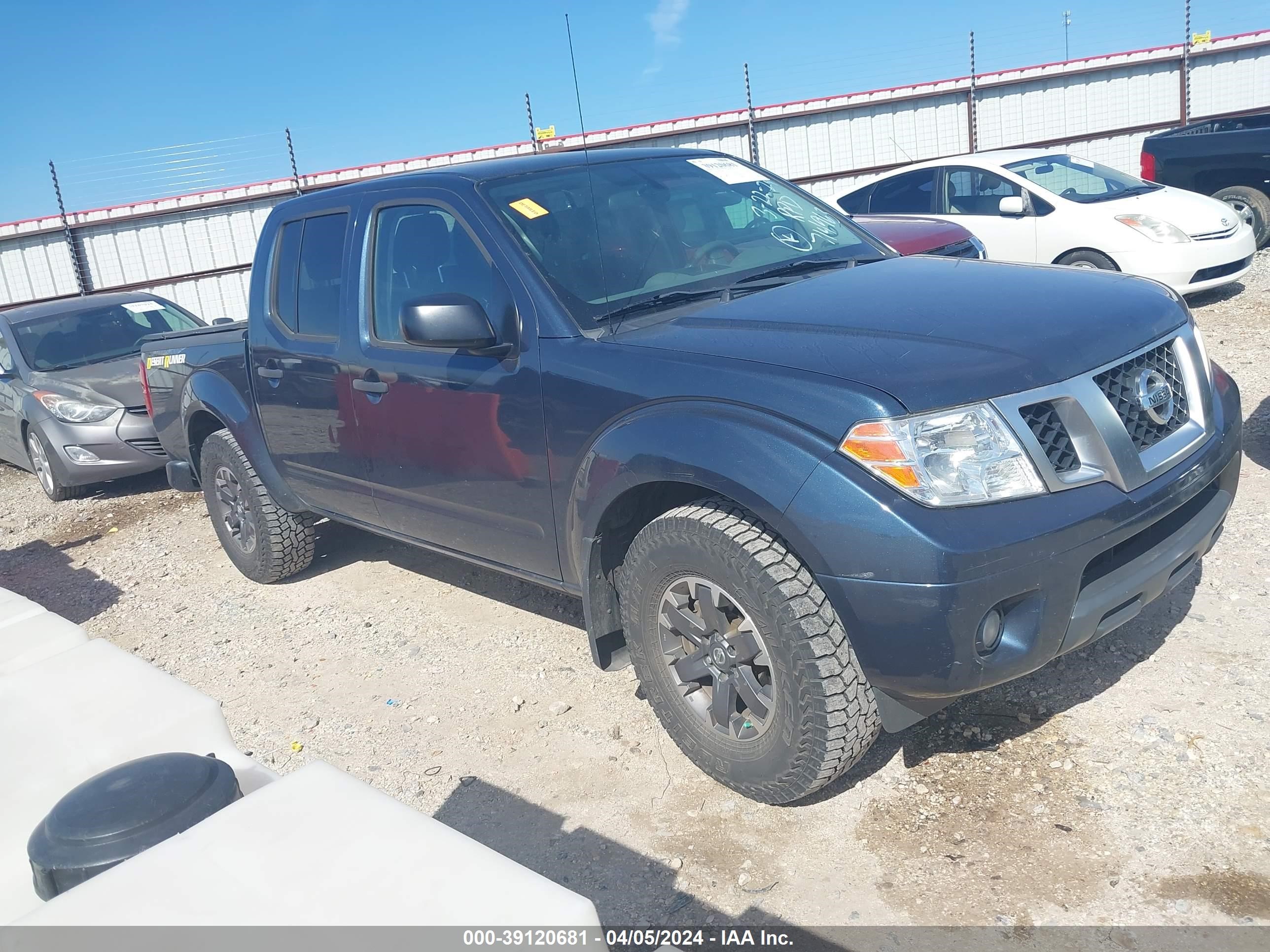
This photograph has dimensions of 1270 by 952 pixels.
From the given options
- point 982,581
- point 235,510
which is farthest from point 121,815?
point 235,510

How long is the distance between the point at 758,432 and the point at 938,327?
1.96 feet

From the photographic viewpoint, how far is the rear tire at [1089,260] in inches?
332

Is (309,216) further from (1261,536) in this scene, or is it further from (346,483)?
(1261,536)

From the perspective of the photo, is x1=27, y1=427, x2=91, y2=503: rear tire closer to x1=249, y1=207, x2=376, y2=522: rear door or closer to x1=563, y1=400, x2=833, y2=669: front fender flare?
x1=249, y1=207, x2=376, y2=522: rear door

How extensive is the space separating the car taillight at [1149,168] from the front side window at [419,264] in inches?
354

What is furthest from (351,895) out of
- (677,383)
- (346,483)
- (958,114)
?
(958,114)

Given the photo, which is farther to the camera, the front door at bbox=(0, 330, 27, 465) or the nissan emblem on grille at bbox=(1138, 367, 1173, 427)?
the front door at bbox=(0, 330, 27, 465)

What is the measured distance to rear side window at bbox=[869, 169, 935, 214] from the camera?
9594mm

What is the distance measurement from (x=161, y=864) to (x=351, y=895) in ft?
0.86

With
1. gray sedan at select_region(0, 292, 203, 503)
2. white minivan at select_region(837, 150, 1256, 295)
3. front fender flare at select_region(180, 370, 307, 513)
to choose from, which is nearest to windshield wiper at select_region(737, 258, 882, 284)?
front fender flare at select_region(180, 370, 307, 513)

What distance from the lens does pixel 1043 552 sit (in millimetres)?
2395

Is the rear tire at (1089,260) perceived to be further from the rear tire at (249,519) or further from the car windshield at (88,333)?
the car windshield at (88,333)

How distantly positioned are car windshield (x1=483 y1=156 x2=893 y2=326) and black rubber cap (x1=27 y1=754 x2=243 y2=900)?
1.99 m

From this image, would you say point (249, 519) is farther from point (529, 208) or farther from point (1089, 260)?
point (1089, 260)
